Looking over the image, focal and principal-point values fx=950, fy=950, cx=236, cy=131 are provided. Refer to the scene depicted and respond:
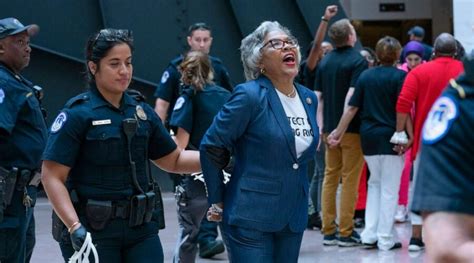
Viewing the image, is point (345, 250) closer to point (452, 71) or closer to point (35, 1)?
point (452, 71)

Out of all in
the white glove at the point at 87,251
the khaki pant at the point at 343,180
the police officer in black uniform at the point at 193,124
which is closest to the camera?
the white glove at the point at 87,251

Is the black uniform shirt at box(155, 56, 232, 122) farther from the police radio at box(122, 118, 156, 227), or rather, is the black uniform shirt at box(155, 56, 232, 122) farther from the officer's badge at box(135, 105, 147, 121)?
the police radio at box(122, 118, 156, 227)

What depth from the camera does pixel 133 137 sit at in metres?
4.49

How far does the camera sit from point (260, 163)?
4480 millimetres

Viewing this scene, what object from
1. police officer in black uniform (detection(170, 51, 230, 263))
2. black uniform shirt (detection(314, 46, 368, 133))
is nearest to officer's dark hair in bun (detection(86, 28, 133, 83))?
police officer in black uniform (detection(170, 51, 230, 263))

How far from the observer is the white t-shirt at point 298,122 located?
4.59 metres

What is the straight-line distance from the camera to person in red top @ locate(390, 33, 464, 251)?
7531 mm

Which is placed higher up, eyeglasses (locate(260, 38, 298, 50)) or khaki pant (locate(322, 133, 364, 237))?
eyeglasses (locate(260, 38, 298, 50))

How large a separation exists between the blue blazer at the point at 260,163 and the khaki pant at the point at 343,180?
3.76 m

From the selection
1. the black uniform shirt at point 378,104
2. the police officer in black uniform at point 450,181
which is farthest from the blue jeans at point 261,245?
the black uniform shirt at point 378,104

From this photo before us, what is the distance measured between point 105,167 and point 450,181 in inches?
97.5

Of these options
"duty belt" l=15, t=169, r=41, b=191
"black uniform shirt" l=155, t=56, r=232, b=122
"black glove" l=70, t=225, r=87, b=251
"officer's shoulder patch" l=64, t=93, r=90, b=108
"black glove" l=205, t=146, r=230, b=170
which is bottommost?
"black uniform shirt" l=155, t=56, r=232, b=122

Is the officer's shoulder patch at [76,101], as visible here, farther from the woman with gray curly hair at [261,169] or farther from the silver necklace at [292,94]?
the silver necklace at [292,94]

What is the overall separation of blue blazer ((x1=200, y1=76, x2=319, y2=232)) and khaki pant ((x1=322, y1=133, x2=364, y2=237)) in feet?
12.3
